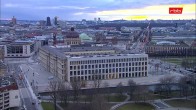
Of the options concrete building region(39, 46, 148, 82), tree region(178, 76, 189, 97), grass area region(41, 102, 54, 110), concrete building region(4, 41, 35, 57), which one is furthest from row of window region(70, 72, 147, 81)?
concrete building region(4, 41, 35, 57)

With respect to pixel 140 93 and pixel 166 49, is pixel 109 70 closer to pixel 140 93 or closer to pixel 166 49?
pixel 140 93

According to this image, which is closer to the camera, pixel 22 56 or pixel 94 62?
pixel 94 62

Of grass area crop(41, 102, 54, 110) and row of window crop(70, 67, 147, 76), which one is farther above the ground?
row of window crop(70, 67, 147, 76)

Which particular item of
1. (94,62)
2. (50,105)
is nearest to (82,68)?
(94,62)

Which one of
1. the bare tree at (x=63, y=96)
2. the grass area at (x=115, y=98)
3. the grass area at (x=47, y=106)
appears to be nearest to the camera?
the grass area at (x=47, y=106)

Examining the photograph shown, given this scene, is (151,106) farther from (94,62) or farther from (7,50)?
(7,50)

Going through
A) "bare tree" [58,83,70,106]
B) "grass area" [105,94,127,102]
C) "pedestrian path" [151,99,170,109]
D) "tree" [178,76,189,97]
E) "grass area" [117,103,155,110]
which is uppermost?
"tree" [178,76,189,97]

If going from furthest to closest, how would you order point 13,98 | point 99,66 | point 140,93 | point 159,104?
point 99,66 < point 140,93 < point 159,104 < point 13,98

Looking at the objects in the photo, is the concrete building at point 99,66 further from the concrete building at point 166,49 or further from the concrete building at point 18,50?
the concrete building at point 18,50

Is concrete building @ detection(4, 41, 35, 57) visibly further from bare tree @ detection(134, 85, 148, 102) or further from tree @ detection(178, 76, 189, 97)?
tree @ detection(178, 76, 189, 97)

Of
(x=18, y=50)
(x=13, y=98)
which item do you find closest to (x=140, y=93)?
(x=13, y=98)

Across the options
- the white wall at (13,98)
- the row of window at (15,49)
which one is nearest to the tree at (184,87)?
the white wall at (13,98)
